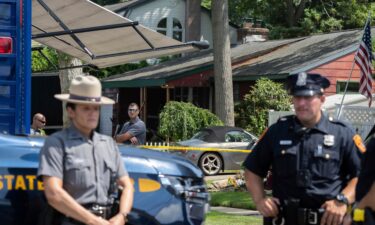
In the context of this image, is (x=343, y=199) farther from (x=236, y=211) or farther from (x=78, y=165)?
(x=236, y=211)

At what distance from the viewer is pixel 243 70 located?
Result: 93.3ft

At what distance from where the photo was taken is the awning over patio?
985 centimetres

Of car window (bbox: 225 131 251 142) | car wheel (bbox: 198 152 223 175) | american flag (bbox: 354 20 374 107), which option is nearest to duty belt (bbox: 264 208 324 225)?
american flag (bbox: 354 20 374 107)

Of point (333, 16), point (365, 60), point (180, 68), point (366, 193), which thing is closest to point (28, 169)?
point (366, 193)

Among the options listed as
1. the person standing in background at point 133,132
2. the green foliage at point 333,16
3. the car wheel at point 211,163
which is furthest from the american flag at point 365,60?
the green foliage at point 333,16

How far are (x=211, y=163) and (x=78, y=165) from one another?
16.5 meters

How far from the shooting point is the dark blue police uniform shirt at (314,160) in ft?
16.7

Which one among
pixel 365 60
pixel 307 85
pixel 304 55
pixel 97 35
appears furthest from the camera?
pixel 304 55

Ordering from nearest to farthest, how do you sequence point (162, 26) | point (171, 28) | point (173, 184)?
point (173, 184) < point (171, 28) < point (162, 26)

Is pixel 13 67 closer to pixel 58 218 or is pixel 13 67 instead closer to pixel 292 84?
pixel 58 218

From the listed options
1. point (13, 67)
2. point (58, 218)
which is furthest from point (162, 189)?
point (13, 67)

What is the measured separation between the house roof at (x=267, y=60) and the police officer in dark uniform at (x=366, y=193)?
20.3m

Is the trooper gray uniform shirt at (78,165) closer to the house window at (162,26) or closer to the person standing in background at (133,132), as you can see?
the person standing in background at (133,132)

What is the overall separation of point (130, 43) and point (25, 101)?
464 centimetres
